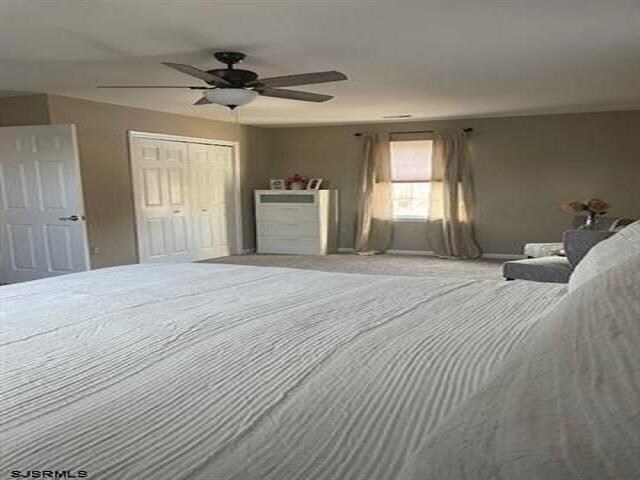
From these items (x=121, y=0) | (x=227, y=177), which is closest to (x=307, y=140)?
(x=227, y=177)

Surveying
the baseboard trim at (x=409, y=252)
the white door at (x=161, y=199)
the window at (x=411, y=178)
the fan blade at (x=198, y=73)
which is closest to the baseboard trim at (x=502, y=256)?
the baseboard trim at (x=409, y=252)

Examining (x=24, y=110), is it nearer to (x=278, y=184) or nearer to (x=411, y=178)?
(x=278, y=184)

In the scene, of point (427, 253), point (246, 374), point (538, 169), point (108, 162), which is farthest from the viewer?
point (427, 253)

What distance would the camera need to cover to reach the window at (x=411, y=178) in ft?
25.5

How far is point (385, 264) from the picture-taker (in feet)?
22.9

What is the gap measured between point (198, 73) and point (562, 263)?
319 cm

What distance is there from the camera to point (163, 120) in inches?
255

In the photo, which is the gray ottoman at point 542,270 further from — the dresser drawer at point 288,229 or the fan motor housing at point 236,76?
the dresser drawer at point 288,229

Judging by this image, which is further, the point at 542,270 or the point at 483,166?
the point at 483,166

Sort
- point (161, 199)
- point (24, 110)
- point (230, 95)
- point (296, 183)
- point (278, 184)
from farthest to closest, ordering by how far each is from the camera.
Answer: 1. point (278, 184)
2. point (296, 183)
3. point (161, 199)
4. point (24, 110)
5. point (230, 95)

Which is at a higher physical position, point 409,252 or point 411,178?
point 411,178

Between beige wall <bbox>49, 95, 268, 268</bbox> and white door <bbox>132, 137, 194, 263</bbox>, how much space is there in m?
0.15

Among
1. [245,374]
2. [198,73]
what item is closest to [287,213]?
[198,73]

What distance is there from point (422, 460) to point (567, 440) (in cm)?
17
